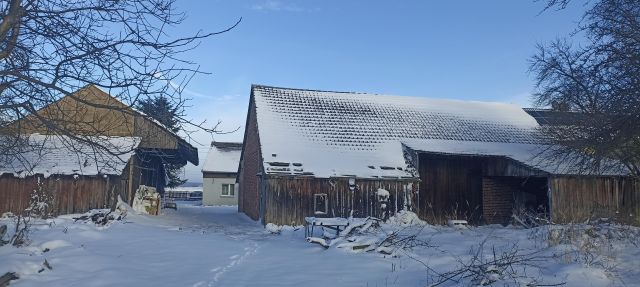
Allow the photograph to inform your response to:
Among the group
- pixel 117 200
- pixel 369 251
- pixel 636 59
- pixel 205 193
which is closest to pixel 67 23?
pixel 369 251

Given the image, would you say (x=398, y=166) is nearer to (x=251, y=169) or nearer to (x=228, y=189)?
(x=251, y=169)

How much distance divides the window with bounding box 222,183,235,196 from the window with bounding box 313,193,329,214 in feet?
76.5

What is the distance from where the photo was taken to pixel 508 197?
22.8m

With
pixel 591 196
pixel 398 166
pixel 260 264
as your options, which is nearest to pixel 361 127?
pixel 398 166

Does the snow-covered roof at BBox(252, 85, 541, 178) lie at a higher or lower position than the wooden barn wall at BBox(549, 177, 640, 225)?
higher

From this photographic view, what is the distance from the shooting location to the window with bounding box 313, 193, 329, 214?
19266mm

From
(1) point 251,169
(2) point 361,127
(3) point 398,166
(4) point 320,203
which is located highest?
(2) point 361,127

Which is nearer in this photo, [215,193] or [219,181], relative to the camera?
[215,193]

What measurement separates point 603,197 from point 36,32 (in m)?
20.8

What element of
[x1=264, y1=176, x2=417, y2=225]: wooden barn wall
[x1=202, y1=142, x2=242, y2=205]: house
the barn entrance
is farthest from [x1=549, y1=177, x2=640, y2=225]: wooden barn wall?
[x1=202, y1=142, x2=242, y2=205]: house

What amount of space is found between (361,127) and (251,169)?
634 centimetres

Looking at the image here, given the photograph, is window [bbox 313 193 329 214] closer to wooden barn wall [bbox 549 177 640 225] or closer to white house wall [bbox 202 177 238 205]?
wooden barn wall [bbox 549 177 640 225]

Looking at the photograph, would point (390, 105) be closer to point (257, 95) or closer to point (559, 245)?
point (257, 95)

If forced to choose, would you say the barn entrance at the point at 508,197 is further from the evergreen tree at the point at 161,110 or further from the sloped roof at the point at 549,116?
the evergreen tree at the point at 161,110
